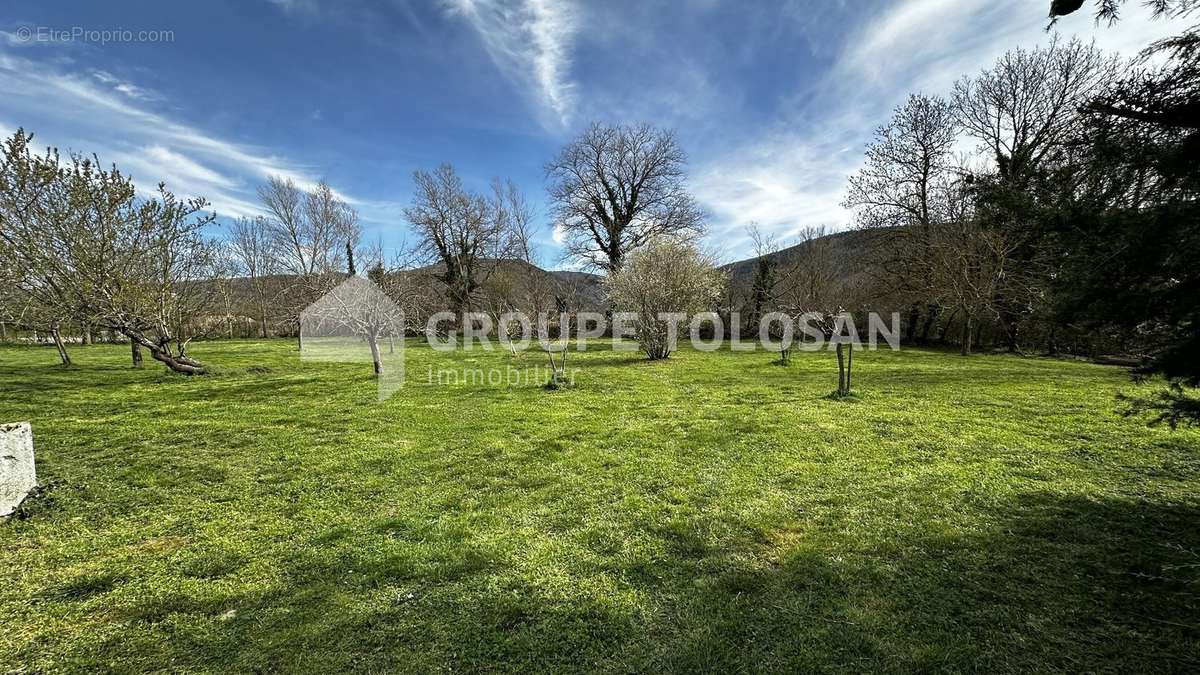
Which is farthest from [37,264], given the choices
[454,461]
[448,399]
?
[454,461]

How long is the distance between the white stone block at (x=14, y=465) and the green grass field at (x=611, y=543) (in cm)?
20

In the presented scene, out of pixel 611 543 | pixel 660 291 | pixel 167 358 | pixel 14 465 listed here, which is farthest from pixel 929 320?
pixel 167 358

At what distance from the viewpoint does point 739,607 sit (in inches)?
99.6

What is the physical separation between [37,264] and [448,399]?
7927 mm

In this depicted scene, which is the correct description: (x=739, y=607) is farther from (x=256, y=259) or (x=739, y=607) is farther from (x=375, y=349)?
(x=256, y=259)

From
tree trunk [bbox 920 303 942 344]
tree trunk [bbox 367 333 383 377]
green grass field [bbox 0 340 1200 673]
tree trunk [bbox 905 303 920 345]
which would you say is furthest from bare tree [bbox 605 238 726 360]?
tree trunk [bbox 920 303 942 344]

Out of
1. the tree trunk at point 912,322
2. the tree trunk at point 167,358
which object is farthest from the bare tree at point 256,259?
the tree trunk at point 912,322

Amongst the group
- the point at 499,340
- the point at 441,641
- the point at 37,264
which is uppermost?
the point at 37,264

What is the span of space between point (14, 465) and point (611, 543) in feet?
17.2

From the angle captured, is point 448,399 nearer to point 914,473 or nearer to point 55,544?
point 55,544

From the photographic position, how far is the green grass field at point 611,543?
88.0 inches

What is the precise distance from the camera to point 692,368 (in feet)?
40.4

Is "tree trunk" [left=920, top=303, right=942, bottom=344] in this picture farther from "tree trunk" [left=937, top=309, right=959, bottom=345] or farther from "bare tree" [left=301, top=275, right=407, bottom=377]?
"bare tree" [left=301, top=275, right=407, bottom=377]

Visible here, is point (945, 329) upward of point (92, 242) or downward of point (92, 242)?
downward
